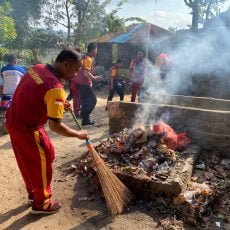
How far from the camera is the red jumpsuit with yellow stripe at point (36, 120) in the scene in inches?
126

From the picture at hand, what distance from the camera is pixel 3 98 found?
7105mm

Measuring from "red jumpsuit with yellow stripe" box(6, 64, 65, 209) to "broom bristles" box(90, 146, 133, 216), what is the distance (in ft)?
2.03

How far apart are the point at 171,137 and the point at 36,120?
2401 millimetres

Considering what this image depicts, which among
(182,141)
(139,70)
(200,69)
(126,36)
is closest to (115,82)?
(139,70)

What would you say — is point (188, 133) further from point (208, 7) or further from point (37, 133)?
point (208, 7)

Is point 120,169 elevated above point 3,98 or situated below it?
below

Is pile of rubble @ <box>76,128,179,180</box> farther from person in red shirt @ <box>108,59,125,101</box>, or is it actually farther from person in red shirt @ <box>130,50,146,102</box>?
person in red shirt @ <box>108,59,125,101</box>

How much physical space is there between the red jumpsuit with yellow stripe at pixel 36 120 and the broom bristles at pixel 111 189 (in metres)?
0.62

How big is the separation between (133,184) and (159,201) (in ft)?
1.36

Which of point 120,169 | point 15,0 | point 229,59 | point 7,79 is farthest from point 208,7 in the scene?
point 120,169

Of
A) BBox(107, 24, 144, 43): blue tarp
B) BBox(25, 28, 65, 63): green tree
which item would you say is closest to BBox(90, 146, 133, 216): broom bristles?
BBox(25, 28, 65, 63): green tree

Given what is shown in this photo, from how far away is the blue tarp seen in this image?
63.6 ft

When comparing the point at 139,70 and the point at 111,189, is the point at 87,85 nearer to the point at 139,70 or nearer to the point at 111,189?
the point at 139,70

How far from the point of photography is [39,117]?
3479 mm
